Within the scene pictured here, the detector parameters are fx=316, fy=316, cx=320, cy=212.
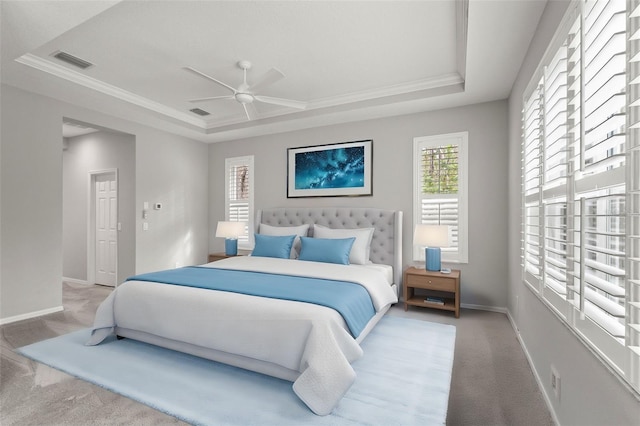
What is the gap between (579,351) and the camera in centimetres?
146

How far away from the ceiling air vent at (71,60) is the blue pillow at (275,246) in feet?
9.24

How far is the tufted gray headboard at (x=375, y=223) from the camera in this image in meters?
4.27

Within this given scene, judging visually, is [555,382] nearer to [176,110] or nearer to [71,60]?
[71,60]

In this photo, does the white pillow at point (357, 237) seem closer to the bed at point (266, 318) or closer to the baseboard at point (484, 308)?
the bed at point (266, 318)

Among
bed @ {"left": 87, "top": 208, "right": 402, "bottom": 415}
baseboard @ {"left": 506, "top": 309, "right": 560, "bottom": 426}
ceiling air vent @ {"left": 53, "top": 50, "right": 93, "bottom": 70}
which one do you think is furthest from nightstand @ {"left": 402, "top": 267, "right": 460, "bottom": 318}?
ceiling air vent @ {"left": 53, "top": 50, "right": 93, "bottom": 70}

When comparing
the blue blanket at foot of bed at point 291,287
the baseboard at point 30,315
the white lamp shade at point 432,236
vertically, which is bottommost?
the baseboard at point 30,315

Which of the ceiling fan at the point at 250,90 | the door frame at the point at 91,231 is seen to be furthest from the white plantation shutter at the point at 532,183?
the door frame at the point at 91,231

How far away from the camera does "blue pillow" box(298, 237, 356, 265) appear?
388 cm

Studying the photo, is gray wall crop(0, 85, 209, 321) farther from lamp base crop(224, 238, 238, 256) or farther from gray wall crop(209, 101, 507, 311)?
gray wall crop(209, 101, 507, 311)

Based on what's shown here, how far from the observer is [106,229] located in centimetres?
559

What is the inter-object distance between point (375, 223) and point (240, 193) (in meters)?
2.66

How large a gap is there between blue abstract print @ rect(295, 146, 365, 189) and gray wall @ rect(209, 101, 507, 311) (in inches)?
7.5

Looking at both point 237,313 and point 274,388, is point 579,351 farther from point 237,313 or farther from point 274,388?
point 237,313

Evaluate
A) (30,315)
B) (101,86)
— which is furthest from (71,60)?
(30,315)
